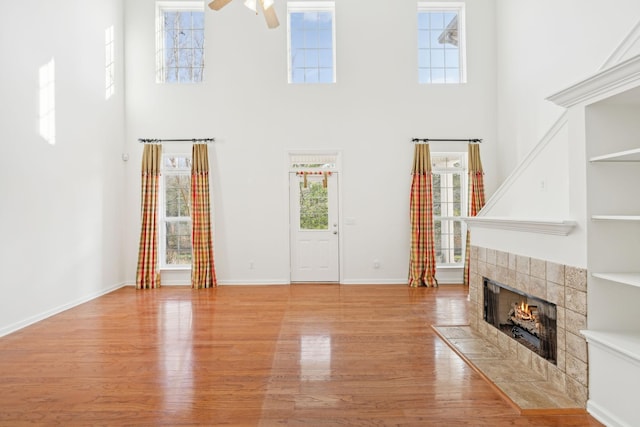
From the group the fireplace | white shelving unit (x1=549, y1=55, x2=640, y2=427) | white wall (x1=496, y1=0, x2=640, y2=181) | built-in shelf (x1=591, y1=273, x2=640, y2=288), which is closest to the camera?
built-in shelf (x1=591, y1=273, x2=640, y2=288)

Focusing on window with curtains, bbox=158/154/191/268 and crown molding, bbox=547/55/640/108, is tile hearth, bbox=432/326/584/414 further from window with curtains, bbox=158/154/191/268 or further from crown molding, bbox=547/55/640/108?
window with curtains, bbox=158/154/191/268

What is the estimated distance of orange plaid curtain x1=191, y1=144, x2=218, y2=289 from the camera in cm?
559

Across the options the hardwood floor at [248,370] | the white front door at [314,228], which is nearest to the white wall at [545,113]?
the hardwood floor at [248,370]

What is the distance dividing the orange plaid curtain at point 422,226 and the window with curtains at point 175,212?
370 centimetres

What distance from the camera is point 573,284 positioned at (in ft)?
6.98

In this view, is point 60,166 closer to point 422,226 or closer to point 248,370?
point 248,370

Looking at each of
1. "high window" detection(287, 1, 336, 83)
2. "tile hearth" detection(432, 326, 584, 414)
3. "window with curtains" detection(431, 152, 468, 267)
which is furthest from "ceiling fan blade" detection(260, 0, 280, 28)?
"window with curtains" detection(431, 152, 468, 267)

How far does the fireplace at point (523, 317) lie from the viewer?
7.77ft

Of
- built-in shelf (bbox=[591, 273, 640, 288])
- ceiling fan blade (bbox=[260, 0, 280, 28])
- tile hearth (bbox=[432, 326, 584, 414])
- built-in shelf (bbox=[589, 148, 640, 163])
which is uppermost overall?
ceiling fan blade (bbox=[260, 0, 280, 28])

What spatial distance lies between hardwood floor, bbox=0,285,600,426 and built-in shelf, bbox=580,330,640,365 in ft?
1.51

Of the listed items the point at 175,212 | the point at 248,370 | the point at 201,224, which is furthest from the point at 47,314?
the point at 248,370

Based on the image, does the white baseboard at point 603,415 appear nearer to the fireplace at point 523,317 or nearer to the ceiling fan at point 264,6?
the fireplace at point 523,317

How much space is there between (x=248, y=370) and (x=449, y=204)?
4.57 m

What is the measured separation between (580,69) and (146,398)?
540cm
